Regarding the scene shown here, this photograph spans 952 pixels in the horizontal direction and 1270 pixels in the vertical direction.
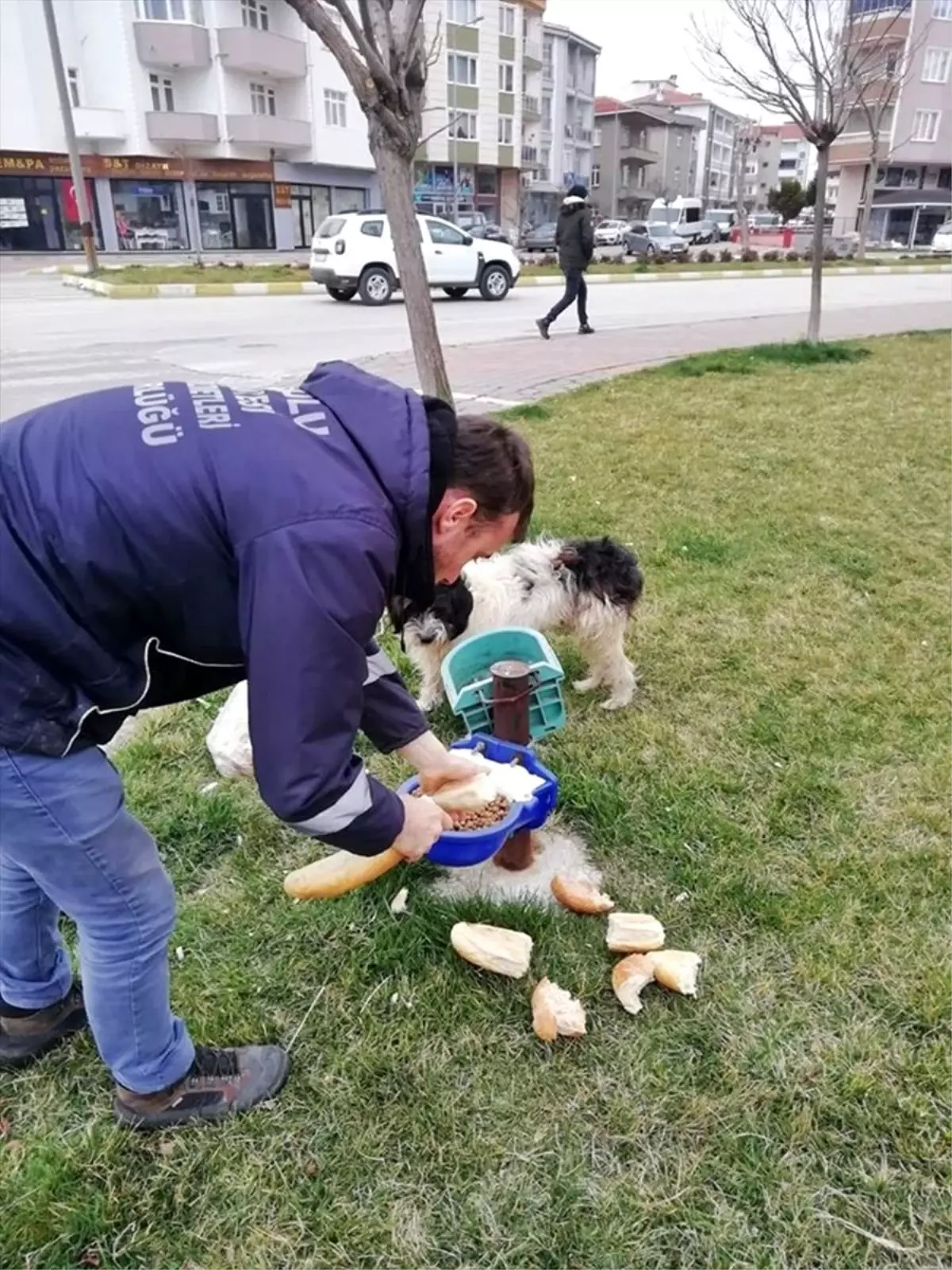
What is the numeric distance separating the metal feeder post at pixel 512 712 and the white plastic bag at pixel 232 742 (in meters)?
0.82

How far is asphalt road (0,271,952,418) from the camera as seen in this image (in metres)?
9.66

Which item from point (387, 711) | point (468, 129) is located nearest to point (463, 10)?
point (468, 129)

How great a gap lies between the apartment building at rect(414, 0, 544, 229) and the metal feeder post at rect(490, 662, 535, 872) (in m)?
43.0

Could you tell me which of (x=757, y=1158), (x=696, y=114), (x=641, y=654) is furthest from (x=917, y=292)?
(x=696, y=114)

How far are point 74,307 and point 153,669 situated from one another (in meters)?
17.3

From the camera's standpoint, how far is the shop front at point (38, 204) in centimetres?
3278

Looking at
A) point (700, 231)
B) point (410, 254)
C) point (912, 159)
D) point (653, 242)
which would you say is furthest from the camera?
point (912, 159)

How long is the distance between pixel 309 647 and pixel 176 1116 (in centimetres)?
121

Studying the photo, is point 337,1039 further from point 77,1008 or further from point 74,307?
point 74,307

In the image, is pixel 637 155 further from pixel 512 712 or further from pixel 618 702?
pixel 512 712

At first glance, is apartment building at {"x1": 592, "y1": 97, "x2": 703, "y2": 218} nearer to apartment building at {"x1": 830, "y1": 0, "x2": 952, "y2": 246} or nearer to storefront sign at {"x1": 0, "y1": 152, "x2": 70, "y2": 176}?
apartment building at {"x1": 830, "y1": 0, "x2": 952, "y2": 246}

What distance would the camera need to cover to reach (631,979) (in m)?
2.24

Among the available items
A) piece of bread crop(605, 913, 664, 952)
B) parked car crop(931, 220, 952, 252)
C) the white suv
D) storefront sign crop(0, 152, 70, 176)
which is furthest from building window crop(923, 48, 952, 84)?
piece of bread crop(605, 913, 664, 952)

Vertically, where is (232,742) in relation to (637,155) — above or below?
below
